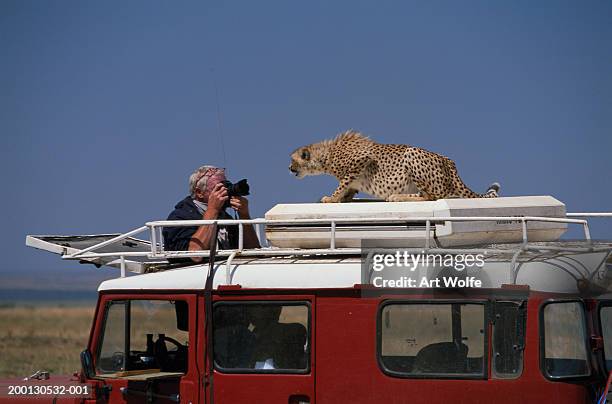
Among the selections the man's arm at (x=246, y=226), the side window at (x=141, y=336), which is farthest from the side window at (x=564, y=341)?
the man's arm at (x=246, y=226)

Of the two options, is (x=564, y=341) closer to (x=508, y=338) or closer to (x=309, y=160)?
(x=508, y=338)

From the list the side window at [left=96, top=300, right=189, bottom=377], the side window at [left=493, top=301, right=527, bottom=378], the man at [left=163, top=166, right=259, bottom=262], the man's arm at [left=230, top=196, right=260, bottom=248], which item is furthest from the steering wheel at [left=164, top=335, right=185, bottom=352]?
the side window at [left=493, top=301, right=527, bottom=378]

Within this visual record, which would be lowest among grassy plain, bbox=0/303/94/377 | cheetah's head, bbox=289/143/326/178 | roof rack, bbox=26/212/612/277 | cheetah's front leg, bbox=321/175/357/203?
grassy plain, bbox=0/303/94/377

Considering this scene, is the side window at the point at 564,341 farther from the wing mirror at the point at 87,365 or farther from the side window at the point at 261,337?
the wing mirror at the point at 87,365

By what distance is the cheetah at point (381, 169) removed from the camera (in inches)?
388

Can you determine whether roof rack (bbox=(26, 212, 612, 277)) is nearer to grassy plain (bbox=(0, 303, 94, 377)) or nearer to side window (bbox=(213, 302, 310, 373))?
side window (bbox=(213, 302, 310, 373))

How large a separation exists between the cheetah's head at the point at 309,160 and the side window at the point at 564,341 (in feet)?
11.2

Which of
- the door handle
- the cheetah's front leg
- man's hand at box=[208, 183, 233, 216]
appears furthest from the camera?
the cheetah's front leg

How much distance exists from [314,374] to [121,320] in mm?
1467

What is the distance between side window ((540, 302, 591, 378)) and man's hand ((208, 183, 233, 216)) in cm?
275

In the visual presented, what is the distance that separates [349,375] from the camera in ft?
25.8

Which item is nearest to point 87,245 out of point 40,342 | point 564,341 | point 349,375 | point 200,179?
point 200,179

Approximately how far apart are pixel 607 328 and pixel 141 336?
316 centimetres

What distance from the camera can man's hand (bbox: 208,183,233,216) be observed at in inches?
365
